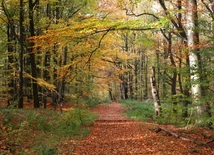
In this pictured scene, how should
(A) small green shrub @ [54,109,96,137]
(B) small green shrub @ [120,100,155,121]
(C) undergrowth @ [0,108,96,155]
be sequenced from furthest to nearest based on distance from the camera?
(B) small green shrub @ [120,100,155,121], (A) small green shrub @ [54,109,96,137], (C) undergrowth @ [0,108,96,155]

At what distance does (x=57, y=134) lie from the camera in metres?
8.13

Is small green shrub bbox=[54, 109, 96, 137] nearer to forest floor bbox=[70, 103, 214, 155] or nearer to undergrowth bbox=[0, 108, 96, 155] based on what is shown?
undergrowth bbox=[0, 108, 96, 155]

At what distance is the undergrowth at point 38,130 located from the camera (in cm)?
597

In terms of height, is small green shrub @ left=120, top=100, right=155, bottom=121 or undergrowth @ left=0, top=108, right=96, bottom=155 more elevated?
undergrowth @ left=0, top=108, right=96, bottom=155

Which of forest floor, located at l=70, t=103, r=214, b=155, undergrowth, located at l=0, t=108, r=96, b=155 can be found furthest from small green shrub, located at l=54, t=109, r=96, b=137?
forest floor, located at l=70, t=103, r=214, b=155

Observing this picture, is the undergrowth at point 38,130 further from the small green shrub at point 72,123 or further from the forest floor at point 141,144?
the forest floor at point 141,144

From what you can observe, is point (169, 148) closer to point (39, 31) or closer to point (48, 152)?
point (48, 152)

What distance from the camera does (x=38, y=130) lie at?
8500mm

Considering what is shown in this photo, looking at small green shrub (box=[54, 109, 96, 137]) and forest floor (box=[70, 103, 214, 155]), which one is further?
small green shrub (box=[54, 109, 96, 137])

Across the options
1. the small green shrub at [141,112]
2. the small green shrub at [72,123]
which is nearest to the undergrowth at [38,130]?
the small green shrub at [72,123]

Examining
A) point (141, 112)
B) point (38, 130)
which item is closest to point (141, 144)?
point (38, 130)

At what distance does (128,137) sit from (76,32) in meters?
4.45

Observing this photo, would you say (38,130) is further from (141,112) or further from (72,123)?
(141,112)

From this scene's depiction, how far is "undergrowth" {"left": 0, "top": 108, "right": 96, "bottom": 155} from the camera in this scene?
19.6 feet
